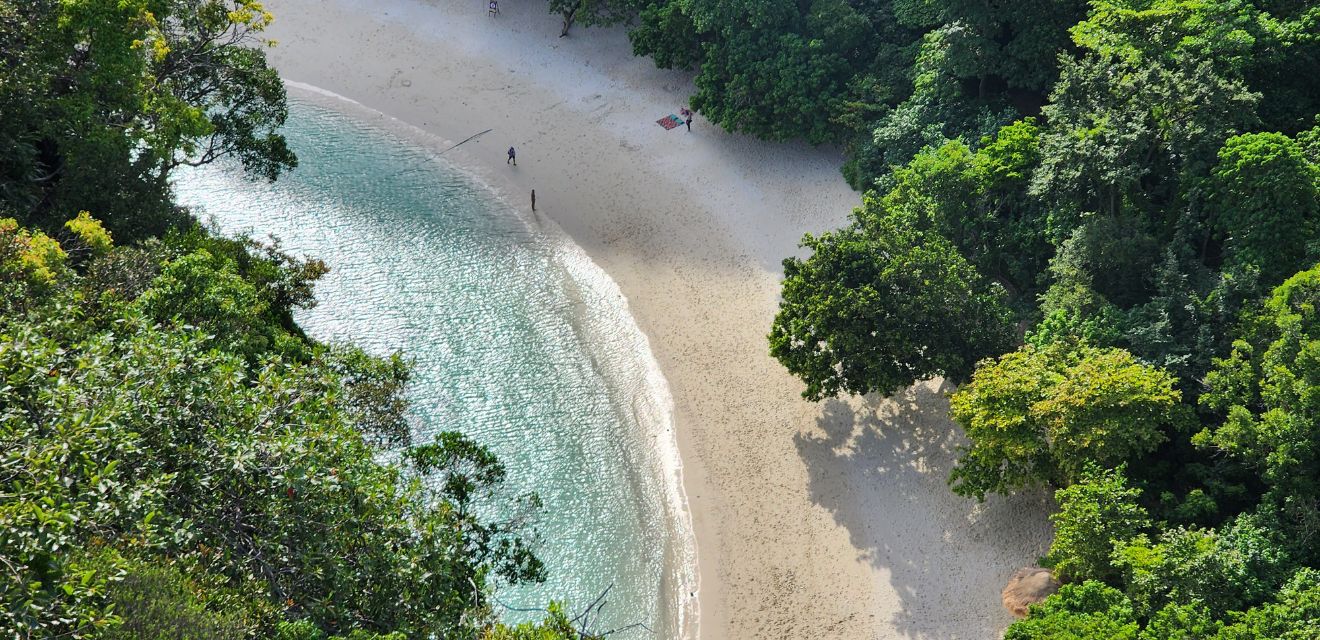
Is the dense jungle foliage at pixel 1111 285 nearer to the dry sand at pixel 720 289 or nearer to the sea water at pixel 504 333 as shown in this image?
the dry sand at pixel 720 289

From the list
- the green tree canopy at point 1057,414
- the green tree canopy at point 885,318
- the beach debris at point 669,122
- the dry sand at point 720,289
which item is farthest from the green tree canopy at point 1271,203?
the beach debris at point 669,122

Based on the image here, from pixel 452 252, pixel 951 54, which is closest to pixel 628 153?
pixel 452 252

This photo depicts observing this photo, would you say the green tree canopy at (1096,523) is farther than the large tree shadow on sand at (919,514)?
No

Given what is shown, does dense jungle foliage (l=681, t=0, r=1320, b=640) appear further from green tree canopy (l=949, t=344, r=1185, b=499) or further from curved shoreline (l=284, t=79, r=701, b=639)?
curved shoreline (l=284, t=79, r=701, b=639)

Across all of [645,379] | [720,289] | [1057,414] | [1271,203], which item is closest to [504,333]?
[645,379]

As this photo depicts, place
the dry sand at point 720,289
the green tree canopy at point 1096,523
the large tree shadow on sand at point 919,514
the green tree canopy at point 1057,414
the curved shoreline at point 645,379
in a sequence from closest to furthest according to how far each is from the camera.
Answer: the green tree canopy at point 1096,523, the green tree canopy at point 1057,414, the large tree shadow on sand at point 919,514, the dry sand at point 720,289, the curved shoreline at point 645,379

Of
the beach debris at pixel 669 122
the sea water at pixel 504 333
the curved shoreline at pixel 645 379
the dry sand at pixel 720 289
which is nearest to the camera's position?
the dry sand at pixel 720 289

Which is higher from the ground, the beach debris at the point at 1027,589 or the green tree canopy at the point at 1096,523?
the green tree canopy at the point at 1096,523

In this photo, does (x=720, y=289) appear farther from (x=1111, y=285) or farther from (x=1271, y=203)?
(x=1271, y=203)

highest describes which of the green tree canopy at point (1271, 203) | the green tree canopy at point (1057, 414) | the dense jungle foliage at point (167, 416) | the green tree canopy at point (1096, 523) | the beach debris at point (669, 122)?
the green tree canopy at point (1271, 203)
